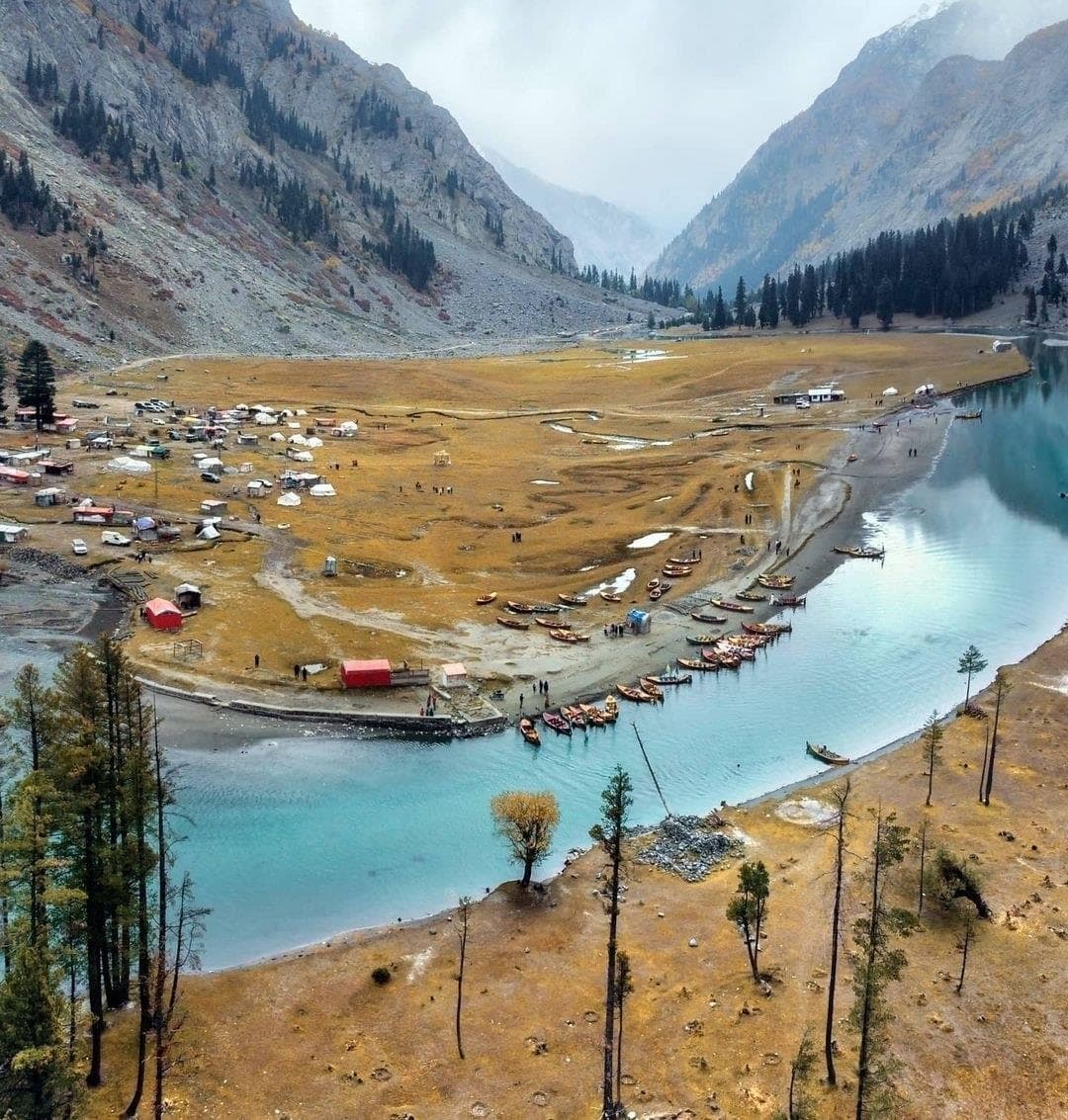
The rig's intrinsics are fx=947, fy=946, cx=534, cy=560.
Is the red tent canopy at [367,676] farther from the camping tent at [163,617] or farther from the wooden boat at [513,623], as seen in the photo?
the camping tent at [163,617]

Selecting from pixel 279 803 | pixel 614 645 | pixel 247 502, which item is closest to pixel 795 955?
pixel 279 803

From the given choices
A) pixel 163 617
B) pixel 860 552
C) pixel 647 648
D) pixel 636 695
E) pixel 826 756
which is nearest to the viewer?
pixel 826 756

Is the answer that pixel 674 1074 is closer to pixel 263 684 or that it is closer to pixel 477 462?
pixel 263 684

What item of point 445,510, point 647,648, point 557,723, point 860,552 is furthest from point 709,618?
point 445,510

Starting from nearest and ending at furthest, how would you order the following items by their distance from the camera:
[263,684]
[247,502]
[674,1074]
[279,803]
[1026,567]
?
[674,1074] < [279,803] < [263,684] < [1026,567] < [247,502]

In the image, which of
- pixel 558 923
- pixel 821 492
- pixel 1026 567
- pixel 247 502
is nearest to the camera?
pixel 558 923

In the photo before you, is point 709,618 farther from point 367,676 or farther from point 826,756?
point 367,676
